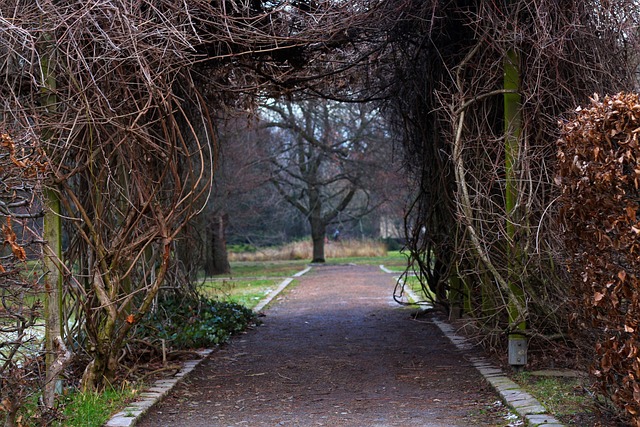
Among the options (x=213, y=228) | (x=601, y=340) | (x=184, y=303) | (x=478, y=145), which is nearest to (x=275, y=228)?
(x=213, y=228)

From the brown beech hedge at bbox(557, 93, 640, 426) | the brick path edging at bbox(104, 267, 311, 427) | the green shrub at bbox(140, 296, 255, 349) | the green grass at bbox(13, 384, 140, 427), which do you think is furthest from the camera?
the green shrub at bbox(140, 296, 255, 349)

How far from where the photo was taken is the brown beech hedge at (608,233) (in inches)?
168

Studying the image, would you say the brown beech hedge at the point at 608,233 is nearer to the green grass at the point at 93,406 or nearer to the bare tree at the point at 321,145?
the green grass at the point at 93,406

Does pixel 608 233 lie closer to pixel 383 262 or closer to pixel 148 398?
pixel 148 398

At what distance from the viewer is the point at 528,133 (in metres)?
7.42

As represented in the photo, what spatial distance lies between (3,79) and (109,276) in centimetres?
193

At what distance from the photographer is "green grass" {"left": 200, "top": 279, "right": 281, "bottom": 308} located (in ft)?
49.0

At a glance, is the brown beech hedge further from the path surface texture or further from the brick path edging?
the brick path edging

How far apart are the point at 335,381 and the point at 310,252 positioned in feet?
100

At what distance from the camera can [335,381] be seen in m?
7.55

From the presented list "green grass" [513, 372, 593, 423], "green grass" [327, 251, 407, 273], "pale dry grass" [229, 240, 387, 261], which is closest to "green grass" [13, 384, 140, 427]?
"green grass" [513, 372, 593, 423]

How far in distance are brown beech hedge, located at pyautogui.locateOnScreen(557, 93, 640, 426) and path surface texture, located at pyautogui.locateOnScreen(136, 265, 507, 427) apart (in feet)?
4.45

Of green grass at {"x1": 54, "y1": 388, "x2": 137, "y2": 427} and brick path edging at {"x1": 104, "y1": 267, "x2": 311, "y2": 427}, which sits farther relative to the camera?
brick path edging at {"x1": 104, "y1": 267, "x2": 311, "y2": 427}

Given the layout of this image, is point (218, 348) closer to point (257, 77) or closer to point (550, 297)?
point (257, 77)
